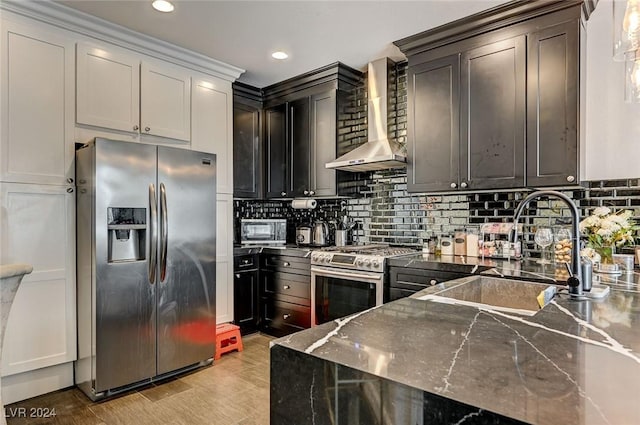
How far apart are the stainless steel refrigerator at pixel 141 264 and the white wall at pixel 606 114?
2.84 m

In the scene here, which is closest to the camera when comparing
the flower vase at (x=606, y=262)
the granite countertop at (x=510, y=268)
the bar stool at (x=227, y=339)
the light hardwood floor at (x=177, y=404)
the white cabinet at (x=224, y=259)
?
the granite countertop at (x=510, y=268)

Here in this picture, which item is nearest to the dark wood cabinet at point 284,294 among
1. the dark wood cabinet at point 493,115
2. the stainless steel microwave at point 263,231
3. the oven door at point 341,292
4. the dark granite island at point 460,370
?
the oven door at point 341,292

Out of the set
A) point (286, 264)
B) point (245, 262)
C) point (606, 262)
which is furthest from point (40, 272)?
point (606, 262)

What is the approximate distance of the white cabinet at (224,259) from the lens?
3695mm

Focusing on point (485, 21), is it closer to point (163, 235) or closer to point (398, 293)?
point (398, 293)

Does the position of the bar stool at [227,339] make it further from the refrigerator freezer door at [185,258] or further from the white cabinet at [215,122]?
the white cabinet at [215,122]

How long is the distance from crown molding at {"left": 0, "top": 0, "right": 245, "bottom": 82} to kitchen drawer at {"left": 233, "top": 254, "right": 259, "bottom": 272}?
1788mm

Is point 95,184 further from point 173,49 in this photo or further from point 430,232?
point 430,232

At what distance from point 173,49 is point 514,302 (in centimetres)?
321

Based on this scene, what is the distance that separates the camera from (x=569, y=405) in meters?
0.61

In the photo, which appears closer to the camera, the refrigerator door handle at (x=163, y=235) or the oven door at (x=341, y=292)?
the refrigerator door handle at (x=163, y=235)

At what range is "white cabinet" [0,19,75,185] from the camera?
254 cm

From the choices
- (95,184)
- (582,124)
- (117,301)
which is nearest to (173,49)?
(95,184)

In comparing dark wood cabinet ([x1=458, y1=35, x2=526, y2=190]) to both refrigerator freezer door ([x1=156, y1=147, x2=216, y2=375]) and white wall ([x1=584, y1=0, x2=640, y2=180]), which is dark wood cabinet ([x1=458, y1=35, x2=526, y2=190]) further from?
refrigerator freezer door ([x1=156, y1=147, x2=216, y2=375])
